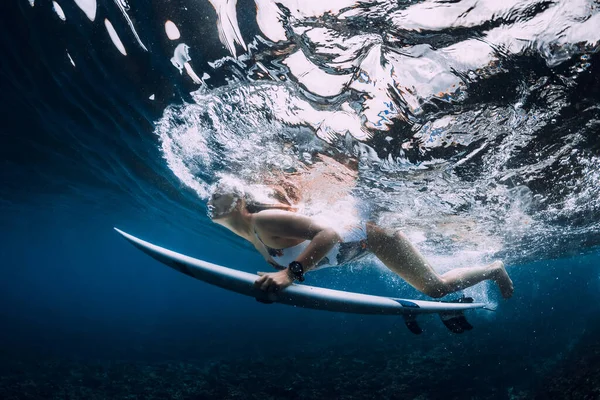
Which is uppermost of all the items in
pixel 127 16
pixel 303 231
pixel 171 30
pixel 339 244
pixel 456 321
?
pixel 127 16

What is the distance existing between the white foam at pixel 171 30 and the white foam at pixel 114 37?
1477 mm

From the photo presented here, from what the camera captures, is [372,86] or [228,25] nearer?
[228,25]

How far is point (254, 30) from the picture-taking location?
13.8ft

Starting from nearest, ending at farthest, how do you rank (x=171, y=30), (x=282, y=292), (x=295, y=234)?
(x=282, y=292) < (x=295, y=234) < (x=171, y=30)

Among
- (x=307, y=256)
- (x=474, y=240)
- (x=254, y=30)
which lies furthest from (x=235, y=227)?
(x=474, y=240)

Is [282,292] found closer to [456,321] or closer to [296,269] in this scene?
[296,269]

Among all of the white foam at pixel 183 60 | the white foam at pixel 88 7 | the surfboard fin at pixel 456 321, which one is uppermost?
the white foam at pixel 88 7

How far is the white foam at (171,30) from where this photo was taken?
185 inches

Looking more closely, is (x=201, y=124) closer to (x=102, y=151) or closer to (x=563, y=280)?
(x=102, y=151)

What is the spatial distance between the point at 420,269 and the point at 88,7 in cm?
805

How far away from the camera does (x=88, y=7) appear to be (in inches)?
201

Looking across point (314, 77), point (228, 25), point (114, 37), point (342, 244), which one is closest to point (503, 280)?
point (342, 244)

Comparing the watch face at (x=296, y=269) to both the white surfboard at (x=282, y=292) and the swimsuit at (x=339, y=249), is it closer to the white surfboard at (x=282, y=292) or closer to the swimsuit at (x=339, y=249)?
the white surfboard at (x=282, y=292)

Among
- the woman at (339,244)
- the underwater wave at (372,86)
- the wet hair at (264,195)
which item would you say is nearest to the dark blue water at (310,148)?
the underwater wave at (372,86)
